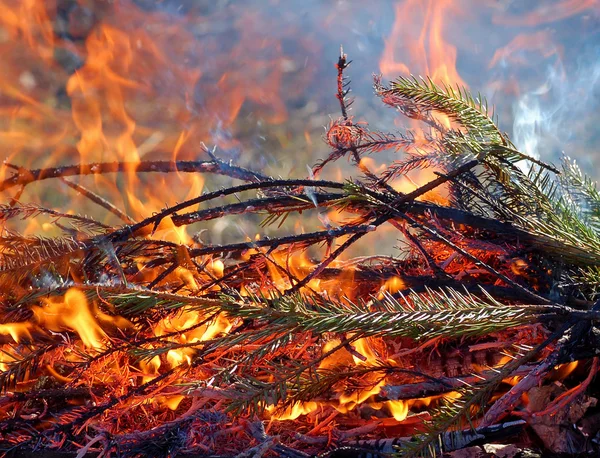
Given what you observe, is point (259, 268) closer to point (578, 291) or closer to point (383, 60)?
point (578, 291)

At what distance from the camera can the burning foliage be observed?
2.08 ft

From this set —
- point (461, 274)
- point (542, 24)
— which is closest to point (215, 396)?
point (461, 274)

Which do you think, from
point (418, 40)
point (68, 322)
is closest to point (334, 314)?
point (68, 322)

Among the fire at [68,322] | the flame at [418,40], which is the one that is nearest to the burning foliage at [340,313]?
the fire at [68,322]

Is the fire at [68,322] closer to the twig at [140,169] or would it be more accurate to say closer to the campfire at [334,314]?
the campfire at [334,314]

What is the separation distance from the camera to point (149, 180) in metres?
1.91

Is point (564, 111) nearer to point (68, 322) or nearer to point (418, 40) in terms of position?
point (418, 40)

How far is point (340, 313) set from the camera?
52 cm

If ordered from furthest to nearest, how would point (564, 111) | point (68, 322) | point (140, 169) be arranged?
point (564, 111) → point (140, 169) → point (68, 322)

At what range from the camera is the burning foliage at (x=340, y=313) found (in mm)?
634

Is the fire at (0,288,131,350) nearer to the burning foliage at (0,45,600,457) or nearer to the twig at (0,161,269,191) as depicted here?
the burning foliage at (0,45,600,457)

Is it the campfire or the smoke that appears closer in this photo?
the campfire

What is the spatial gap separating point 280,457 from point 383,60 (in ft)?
4.80

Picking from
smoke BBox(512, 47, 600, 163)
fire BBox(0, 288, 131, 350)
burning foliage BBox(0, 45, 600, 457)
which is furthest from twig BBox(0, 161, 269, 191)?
smoke BBox(512, 47, 600, 163)
